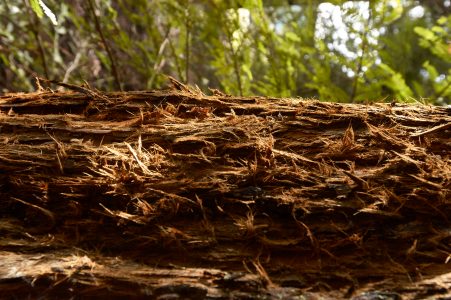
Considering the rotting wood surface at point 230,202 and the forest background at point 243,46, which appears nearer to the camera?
the rotting wood surface at point 230,202

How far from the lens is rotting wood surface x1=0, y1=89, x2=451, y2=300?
1.16m

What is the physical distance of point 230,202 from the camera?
4.32 ft

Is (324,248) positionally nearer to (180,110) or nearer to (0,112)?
(180,110)

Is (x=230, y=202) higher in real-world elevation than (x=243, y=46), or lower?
lower

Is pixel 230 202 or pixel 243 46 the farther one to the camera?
pixel 243 46

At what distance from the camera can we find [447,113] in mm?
1508

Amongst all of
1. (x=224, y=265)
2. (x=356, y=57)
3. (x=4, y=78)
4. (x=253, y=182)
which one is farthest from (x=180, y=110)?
(x=4, y=78)

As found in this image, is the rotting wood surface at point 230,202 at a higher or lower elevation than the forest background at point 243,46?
lower

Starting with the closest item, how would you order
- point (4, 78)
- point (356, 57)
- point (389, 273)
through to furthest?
point (389, 273) → point (356, 57) → point (4, 78)

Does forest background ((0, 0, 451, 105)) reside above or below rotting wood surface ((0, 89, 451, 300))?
above

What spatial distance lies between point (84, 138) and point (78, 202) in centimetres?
28

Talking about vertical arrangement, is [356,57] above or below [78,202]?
above

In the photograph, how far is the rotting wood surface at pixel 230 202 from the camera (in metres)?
1.16

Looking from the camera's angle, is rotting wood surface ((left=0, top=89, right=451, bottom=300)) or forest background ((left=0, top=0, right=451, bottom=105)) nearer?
rotting wood surface ((left=0, top=89, right=451, bottom=300))
